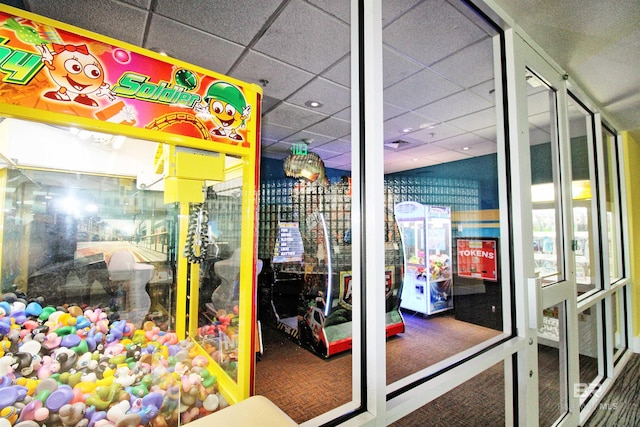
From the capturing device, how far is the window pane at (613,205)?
3.26m

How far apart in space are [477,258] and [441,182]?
59.1 inches

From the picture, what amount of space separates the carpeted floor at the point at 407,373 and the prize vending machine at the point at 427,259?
0.77m

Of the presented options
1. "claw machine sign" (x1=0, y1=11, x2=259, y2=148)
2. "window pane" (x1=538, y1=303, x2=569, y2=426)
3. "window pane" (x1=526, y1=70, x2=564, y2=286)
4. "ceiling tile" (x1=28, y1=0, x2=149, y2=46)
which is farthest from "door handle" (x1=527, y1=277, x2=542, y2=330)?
"ceiling tile" (x1=28, y1=0, x2=149, y2=46)

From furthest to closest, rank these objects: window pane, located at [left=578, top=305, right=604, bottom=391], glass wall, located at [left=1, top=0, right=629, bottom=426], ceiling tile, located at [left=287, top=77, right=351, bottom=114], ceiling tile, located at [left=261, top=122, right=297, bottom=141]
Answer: ceiling tile, located at [left=261, top=122, right=297, bottom=141] → window pane, located at [left=578, top=305, right=604, bottom=391] → ceiling tile, located at [left=287, top=77, right=351, bottom=114] → glass wall, located at [left=1, top=0, right=629, bottom=426]

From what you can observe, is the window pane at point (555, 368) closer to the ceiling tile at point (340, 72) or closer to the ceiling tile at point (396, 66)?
the ceiling tile at point (396, 66)

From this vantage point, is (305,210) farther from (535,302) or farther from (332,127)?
(535,302)

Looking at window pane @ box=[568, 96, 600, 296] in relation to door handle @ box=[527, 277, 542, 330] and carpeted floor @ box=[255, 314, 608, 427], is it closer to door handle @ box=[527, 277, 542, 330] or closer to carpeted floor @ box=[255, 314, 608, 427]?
carpeted floor @ box=[255, 314, 608, 427]

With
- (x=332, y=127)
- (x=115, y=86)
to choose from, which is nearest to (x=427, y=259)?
(x=332, y=127)

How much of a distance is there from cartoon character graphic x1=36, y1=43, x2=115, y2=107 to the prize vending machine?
4.30 m

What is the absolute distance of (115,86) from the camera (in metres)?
1.07

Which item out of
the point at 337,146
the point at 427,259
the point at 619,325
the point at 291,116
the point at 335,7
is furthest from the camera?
the point at 427,259

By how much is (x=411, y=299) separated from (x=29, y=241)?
474cm

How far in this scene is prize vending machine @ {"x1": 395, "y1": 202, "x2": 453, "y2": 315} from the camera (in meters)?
4.61

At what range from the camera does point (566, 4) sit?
152 cm
